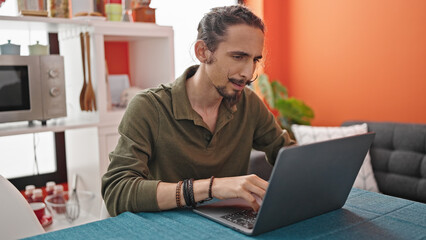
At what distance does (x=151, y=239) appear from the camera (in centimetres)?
93

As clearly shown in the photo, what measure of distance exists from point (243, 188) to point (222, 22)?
0.59 metres

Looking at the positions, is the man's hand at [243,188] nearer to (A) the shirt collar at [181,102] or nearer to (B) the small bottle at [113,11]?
(A) the shirt collar at [181,102]

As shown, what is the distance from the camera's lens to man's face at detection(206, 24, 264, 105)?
136cm

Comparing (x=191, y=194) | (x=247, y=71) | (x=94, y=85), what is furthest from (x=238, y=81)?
(x=94, y=85)

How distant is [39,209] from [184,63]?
1.62m

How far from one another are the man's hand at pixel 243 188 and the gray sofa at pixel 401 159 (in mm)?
1804

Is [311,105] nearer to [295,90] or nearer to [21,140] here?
[295,90]

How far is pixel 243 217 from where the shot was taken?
1.04m

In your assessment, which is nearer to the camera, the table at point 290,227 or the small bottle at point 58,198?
the table at point 290,227

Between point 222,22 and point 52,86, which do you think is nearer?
point 222,22

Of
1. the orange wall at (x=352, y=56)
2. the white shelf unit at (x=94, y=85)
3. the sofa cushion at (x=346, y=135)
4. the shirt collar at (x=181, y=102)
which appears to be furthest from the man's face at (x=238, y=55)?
the orange wall at (x=352, y=56)

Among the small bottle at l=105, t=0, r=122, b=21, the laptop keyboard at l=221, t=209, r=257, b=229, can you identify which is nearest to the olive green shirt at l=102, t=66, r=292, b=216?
the laptop keyboard at l=221, t=209, r=257, b=229

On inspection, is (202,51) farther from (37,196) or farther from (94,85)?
(37,196)

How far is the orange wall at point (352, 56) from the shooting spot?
2969 millimetres
